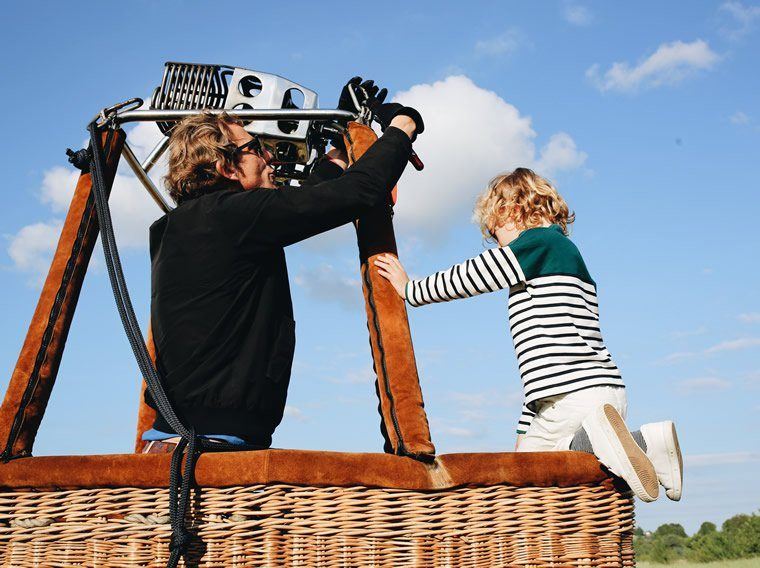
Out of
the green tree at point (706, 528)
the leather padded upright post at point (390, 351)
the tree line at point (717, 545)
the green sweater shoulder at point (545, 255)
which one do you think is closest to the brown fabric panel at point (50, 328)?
the leather padded upright post at point (390, 351)

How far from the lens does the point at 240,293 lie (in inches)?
81.4

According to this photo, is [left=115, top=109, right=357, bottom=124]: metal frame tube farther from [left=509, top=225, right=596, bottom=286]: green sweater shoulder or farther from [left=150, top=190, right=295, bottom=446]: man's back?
[left=509, top=225, right=596, bottom=286]: green sweater shoulder

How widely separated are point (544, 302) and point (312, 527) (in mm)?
1221

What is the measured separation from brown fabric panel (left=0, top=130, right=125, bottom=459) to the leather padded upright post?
35.1 inches

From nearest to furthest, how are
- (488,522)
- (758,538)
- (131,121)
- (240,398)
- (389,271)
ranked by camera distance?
(488,522) → (240,398) → (389,271) → (131,121) → (758,538)

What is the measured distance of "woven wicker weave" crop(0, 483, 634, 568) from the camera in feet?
5.47

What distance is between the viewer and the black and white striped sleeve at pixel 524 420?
280cm

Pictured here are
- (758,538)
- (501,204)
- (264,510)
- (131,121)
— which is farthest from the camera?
(758,538)

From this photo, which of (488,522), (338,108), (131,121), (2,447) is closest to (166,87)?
(131,121)

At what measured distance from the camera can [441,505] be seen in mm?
1764

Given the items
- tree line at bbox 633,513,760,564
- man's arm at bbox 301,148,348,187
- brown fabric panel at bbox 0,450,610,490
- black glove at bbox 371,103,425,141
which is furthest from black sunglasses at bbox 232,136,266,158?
tree line at bbox 633,513,760,564

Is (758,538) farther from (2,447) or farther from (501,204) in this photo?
(2,447)

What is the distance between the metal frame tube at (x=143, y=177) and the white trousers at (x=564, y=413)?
1707mm

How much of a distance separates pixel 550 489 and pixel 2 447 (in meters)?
1.43
